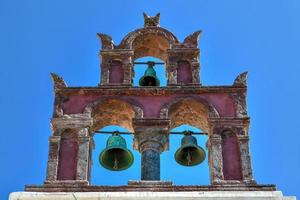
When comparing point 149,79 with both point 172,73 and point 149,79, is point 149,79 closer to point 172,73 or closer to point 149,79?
point 149,79

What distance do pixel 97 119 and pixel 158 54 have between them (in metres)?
2.21

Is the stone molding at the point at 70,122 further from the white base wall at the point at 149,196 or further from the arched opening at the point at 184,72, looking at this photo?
the arched opening at the point at 184,72

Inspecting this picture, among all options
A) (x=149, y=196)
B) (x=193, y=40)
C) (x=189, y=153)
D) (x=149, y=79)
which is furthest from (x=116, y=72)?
(x=149, y=196)

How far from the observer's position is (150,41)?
17000 mm

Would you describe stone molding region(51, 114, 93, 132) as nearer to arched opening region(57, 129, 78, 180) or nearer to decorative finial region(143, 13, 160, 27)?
arched opening region(57, 129, 78, 180)

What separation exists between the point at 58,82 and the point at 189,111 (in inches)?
82.4

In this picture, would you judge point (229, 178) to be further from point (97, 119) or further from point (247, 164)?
point (97, 119)

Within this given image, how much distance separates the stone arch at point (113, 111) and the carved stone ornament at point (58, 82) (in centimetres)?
60

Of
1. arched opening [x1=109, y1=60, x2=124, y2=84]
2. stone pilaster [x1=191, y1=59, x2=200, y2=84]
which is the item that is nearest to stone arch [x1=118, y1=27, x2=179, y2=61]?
arched opening [x1=109, y1=60, x2=124, y2=84]

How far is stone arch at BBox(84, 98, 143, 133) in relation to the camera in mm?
15281

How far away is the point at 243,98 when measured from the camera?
1540cm

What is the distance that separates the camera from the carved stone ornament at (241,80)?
614 inches

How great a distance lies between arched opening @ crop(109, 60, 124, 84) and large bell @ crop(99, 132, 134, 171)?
45.3 inches

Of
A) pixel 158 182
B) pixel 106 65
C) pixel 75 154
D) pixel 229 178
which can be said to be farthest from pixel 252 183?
pixel 106 65
